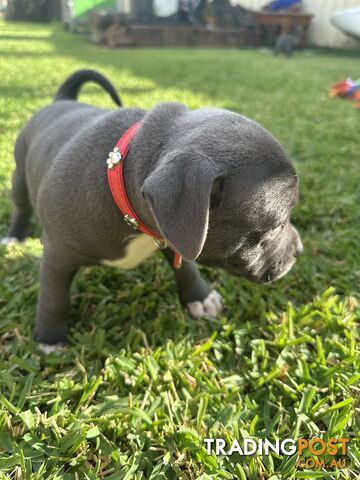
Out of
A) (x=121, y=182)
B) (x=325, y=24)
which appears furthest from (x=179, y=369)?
(x=325, y=24)

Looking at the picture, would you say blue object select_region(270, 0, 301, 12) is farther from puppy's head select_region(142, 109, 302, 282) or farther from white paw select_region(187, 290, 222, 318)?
puppy's head select_region(142, 109, 302, 282)

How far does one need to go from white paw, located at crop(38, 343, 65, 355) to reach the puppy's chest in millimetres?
528

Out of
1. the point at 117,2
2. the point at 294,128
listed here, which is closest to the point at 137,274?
the point at 294,128

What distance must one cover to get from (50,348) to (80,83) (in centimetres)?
199

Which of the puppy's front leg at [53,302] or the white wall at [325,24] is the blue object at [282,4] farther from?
the puppy's front leg at [53,302]

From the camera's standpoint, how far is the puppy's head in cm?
157

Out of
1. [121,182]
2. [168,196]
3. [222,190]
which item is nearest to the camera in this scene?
[168,196]

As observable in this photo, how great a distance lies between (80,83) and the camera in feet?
11.0

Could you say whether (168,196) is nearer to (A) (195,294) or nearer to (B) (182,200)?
(B) (182,200)

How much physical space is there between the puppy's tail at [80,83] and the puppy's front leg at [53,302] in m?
1.43

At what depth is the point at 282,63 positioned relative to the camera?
503 inches

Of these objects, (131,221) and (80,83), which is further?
(80,83)

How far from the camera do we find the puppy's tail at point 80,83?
3240 mm

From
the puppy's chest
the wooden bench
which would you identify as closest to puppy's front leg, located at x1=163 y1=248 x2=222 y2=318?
the puppy's chest
